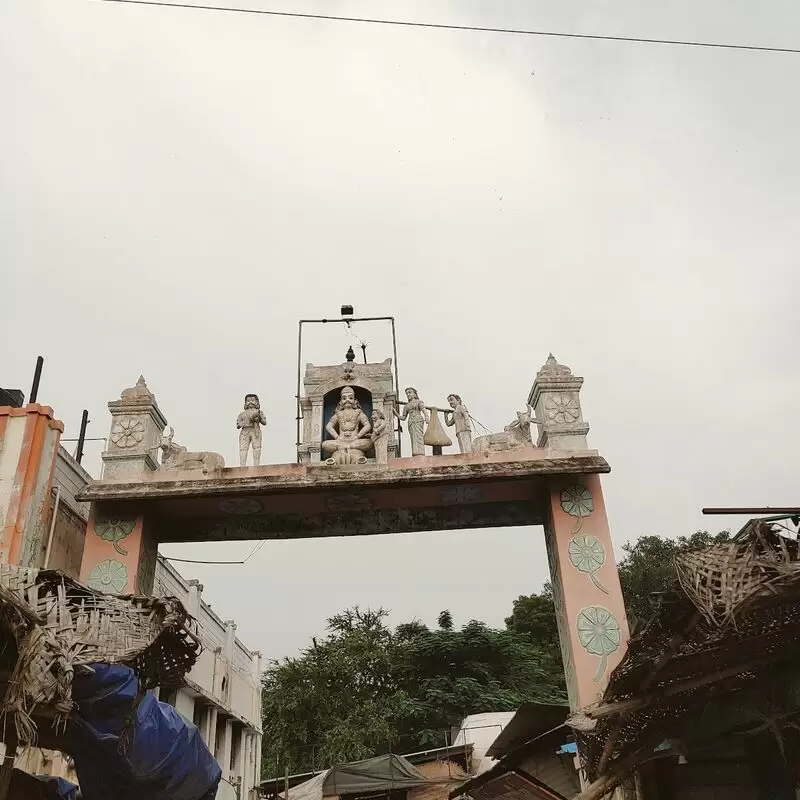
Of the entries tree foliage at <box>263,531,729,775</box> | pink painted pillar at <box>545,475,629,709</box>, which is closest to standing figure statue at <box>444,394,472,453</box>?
pink painted pillar at <box>545,475,629,709</box>

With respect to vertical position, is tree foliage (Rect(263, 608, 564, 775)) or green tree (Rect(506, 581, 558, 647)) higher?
green tree (Rect(506, 581, 558, 647))

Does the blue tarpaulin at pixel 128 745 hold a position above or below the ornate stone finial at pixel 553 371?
below

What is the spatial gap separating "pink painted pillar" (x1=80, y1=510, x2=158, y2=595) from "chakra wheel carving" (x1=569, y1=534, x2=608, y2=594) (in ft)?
18.3

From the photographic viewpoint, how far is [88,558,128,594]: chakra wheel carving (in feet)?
30.8

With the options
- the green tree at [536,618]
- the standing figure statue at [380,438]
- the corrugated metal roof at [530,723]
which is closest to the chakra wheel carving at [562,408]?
the standing figure statue at [380,438]

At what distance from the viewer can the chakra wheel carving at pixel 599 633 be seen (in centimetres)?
891

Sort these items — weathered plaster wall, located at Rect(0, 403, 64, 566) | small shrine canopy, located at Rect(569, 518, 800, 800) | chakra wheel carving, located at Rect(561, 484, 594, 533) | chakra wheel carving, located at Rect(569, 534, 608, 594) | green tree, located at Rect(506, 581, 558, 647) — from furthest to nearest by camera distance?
green tree, located at Rect(506, 581, 558, 647)
chakra wheel carving, located at Rect(561, 484, 594, 533)
chakra wheel carving, located at Rect(569, 534, 608, 594)
weathered plaster wall, located at Rect(0, 403, 64, 566)
small shrine canopy, located at Rect(569, 518, 800, 800)

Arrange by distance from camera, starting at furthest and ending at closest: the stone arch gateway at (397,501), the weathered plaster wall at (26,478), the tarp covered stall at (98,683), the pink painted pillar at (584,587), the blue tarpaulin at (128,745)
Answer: the stone arch gateway at (397,501)
the pink painted pillar at (584,587)
the weathered plaster wall at (26,478)
the blue tarpaulin at (128,745)
the tarp covered stall at (98,683)

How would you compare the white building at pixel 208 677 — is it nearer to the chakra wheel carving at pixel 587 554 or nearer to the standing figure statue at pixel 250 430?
the standing figure statue at pixel 250 430

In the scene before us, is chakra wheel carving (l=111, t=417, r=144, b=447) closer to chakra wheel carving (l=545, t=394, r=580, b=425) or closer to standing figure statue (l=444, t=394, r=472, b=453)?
standing figure statue (l=444, t=394, r=472, b=453)

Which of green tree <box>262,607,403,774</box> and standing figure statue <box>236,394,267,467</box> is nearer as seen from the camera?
standing figure statue <box>236,394,267,467</box>

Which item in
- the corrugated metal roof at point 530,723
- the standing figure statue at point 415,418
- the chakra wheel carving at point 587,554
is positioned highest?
the standing figure statue at point 415,418

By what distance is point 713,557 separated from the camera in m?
4.80

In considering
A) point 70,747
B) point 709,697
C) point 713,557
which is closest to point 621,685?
point 709,697
